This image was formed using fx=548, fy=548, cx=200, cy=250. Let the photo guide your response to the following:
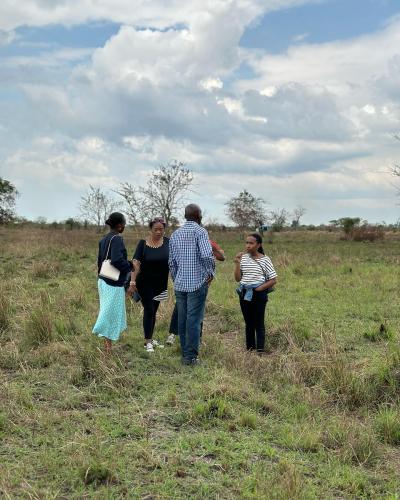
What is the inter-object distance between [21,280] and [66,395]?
26.2 ft

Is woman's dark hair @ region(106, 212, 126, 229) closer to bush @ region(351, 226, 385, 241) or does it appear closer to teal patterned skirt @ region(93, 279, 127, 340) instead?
teal patterned skirt @ region(93, 279, 127, 340)

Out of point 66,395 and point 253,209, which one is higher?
point 253,209

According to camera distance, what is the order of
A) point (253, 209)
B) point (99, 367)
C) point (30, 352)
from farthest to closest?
point (253, 209) → point (30, 352) → point (99, 367)


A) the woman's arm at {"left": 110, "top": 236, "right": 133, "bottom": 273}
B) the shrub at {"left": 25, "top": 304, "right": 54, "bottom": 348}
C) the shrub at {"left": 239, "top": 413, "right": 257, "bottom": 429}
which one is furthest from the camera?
the shrub at {"left": 25, "top": 304, "right": 54, "bottom": 348}

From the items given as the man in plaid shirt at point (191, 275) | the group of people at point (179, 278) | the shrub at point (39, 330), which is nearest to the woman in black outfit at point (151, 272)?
the group of people at point (179, 278)

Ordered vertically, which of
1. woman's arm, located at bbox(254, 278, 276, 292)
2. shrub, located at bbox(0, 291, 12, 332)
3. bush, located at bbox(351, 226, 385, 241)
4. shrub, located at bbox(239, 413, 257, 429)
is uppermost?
bush, located at bbox(351, 226, 385, 241)

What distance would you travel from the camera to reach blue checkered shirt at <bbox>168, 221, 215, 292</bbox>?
21.1 feet

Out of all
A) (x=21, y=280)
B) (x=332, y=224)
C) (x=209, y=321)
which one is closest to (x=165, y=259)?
(x=209, y=321)

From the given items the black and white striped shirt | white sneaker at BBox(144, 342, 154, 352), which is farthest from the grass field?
the black and white striped shirt

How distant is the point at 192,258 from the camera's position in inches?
255

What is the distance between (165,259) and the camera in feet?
23.0

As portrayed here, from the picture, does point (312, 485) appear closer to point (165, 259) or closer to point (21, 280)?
point (165, 259)

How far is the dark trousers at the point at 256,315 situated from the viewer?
7.01m

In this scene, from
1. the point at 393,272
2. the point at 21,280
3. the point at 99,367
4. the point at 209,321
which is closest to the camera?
the point at 99,367
